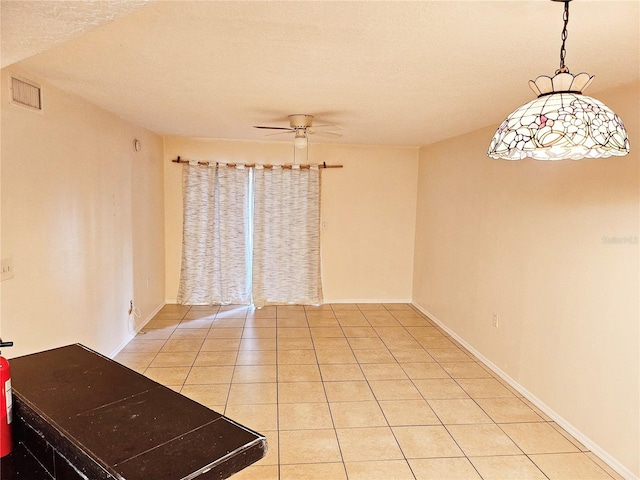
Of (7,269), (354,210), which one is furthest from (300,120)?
(354,210)

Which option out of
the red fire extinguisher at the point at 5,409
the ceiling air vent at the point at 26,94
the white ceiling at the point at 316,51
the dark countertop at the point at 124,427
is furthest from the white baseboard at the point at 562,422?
the ceiling air vent at the point at 26,94

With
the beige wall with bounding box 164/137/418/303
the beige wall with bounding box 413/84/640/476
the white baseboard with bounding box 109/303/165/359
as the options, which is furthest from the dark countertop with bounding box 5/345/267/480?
the beige wall with bounding box 164/137/418/303

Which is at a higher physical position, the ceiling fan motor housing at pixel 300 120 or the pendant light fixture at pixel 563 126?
the ceiling fan motor housing at pixel 300 120

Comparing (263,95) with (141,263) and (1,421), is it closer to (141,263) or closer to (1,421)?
(1,421)

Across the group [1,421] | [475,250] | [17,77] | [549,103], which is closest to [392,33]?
[549,103]

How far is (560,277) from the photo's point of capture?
2.74 metres

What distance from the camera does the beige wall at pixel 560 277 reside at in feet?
7.34

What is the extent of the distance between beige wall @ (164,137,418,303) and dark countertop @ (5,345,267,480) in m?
4.18

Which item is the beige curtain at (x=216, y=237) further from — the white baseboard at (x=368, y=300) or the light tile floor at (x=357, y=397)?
the white baseboard at (x=368, y=300)

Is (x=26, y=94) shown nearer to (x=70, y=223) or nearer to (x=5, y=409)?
(x=70, y=223)

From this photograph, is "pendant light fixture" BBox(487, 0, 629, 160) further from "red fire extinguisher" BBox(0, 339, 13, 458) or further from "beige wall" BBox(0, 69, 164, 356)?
"beige wall" BBox(0, 69, 164, 356)

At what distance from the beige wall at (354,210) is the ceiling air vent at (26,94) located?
9.02 ft

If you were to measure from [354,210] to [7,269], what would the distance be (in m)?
3.98

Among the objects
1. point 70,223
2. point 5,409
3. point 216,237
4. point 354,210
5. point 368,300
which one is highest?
point 354,210
